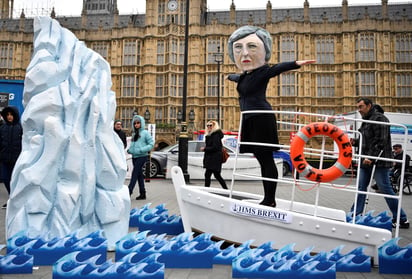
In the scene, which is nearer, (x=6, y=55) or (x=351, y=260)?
(x=351, y=260)

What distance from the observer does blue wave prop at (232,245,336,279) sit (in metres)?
2.78

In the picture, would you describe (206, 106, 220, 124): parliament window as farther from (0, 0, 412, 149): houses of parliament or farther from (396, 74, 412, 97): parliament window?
(396, 74, 412, 97): parliament window

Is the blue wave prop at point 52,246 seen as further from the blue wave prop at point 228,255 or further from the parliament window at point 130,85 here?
the parliament window at point 130,85

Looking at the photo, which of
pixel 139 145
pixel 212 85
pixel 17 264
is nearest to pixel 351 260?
pixel 17 264

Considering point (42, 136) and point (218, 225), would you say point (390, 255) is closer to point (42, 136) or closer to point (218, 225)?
point (218, 225)

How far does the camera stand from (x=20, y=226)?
333 cm

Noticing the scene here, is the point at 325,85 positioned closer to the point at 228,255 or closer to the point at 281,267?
the point at 228,255

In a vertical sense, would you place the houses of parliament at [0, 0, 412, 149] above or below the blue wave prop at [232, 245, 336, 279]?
above

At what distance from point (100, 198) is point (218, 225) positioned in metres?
1.26

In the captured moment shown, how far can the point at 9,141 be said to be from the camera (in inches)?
249

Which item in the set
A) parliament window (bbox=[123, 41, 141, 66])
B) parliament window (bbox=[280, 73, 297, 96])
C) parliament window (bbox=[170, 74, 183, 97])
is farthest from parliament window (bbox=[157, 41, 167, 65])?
parliament window (bbox=[280, 73, 297, 96])

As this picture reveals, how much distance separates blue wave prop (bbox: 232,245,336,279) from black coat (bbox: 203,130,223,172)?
14.5 ft

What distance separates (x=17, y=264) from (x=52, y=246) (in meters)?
0.33

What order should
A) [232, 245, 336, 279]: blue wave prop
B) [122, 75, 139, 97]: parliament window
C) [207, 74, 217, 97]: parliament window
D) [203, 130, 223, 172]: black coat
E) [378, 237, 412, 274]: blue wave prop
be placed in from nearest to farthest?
[232, 245, 336, 279]: blue wave prop
[378, 237, 412, 274]: blue wave prop
[203, 130, 223, 172]: black coat
[207, 74, 217, 97]: parliament window
[122, 75, 139, 97]: parliament window
